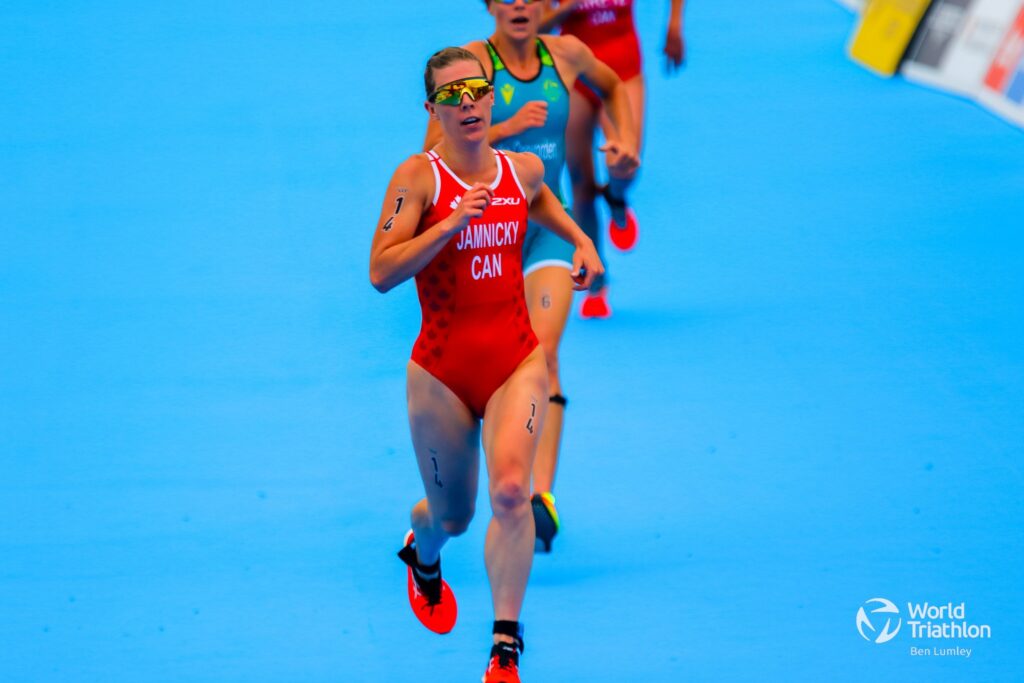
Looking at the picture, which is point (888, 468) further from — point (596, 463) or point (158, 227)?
point (158, 227)

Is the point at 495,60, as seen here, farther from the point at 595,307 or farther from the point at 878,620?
the point at 878,620

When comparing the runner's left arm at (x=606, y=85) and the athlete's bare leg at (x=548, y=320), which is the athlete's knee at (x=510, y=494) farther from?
the runner's left arm at (x=606, y=85)

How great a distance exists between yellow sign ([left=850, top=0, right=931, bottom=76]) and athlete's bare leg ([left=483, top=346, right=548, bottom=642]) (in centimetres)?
963

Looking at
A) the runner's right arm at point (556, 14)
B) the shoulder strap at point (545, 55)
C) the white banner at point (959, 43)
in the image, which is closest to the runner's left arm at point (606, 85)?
the shoulder strap at point (545, 55)

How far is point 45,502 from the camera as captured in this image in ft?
24.1

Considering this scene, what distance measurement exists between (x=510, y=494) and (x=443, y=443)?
48cm

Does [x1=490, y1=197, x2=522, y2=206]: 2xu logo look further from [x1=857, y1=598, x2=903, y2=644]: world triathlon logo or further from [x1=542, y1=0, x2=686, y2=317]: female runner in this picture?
[x1=542, y1=0, x2=686, y2=317]: female runner

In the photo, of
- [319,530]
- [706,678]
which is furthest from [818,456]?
[319,530]

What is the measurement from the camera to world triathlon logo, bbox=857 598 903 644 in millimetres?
6266

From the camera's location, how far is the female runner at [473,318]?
16.6ft

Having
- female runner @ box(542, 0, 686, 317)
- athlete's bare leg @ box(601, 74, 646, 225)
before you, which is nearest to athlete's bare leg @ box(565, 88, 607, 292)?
female runner @ box(542, 0, 686, 317)

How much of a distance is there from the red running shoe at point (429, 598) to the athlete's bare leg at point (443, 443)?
1.76ft

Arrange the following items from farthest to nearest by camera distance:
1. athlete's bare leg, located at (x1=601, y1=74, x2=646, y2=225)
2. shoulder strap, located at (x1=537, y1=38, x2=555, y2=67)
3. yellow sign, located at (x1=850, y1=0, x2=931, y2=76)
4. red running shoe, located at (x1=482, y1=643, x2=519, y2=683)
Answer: yellow sign, located at (x1=850, y1=0, x2=931, y2=76) → athlete's bare leg, located at (x1=601, y1=74, x2=646, y2=225) → shoulder strap, located at (x1=537, y1=38, x2=555, y2=67) → red running shoe, located at (x1=482, y1=643, x2=519, y2=683)

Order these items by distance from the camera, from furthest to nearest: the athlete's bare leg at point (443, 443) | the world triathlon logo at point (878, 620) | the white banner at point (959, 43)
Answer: the white banner at point (959, 43) → the world triathlon logo at point (878, 620) → the athlete's bare leg at point (443, 443)
